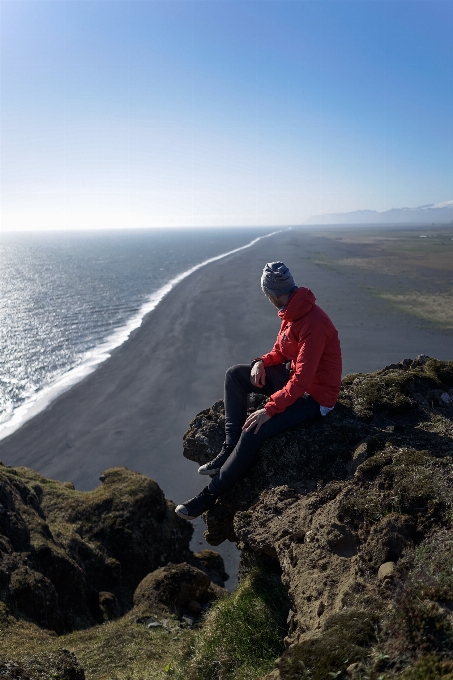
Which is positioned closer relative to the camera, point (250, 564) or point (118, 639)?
point (250, 564)

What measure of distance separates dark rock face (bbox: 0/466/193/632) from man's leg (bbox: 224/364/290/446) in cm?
400

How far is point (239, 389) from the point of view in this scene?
6.88m

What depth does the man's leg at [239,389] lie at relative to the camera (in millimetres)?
6723

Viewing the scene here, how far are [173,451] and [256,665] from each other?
16.8 metres

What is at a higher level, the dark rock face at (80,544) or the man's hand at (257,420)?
the man's hand at (257,420)

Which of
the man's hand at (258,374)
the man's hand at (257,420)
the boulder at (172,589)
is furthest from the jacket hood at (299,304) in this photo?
the boulder at (172,589)

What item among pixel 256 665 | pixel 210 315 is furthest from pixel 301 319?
pixel 210 315

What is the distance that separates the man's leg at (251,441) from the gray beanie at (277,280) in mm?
1507

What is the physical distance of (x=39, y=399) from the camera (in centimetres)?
2908

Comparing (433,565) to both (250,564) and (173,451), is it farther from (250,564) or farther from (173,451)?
(173,451)

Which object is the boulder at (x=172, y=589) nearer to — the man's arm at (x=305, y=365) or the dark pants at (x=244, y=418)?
the dark pants at (x=244, y=418)

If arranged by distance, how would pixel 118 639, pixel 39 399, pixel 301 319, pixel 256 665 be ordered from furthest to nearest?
pixel 39 399 → pixel 118 639 → pixel 301 319 → pixel 256 665

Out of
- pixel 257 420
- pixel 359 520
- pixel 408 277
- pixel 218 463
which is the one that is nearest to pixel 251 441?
pixel 257 420

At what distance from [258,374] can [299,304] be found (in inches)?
46.3
